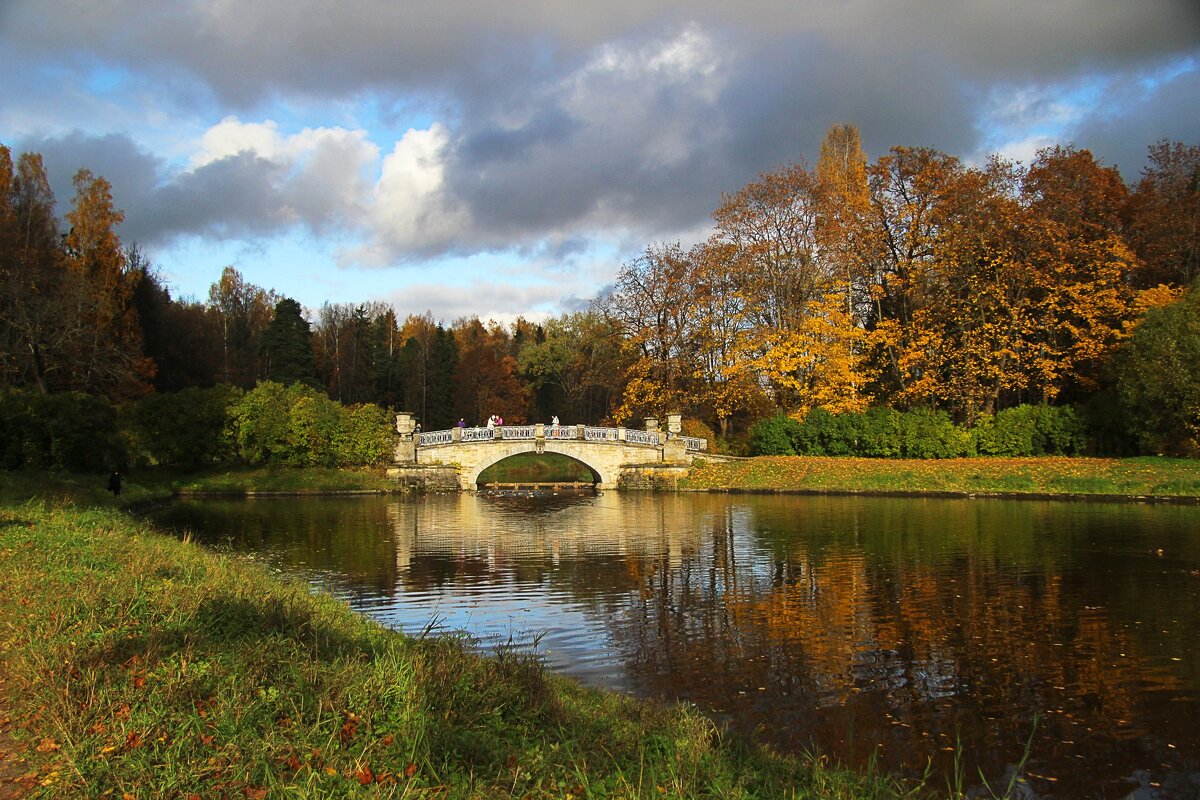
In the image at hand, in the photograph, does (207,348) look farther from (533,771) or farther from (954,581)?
(533,771)

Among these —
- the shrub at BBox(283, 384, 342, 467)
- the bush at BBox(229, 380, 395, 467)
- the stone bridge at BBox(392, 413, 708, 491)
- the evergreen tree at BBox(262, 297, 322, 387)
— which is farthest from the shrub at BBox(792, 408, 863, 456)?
the evergreen tree at BBox(262, 297, 322, 387)

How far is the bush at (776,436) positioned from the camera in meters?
40.8

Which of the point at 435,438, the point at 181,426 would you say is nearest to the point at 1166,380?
the point at 435,438

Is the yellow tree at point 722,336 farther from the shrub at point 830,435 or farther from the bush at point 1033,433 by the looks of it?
the bush at point 1033,433

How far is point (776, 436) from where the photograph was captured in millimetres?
40875

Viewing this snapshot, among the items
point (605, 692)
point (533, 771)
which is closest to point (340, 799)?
point (533, 771)

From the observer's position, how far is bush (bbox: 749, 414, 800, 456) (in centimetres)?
4081

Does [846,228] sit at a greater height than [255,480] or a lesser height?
greater

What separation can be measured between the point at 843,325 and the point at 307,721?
130ft

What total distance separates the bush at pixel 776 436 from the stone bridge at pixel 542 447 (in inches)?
109

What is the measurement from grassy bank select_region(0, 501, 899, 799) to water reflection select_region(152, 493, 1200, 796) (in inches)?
58.9

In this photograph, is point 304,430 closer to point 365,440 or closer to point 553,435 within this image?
point 365,440

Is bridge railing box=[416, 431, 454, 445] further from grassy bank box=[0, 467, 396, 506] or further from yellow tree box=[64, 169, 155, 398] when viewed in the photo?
yellow tree box=[64, 169, 155, 398]

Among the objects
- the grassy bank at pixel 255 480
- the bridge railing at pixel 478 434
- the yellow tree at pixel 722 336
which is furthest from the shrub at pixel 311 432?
the yellow tree at pixel 722 336
